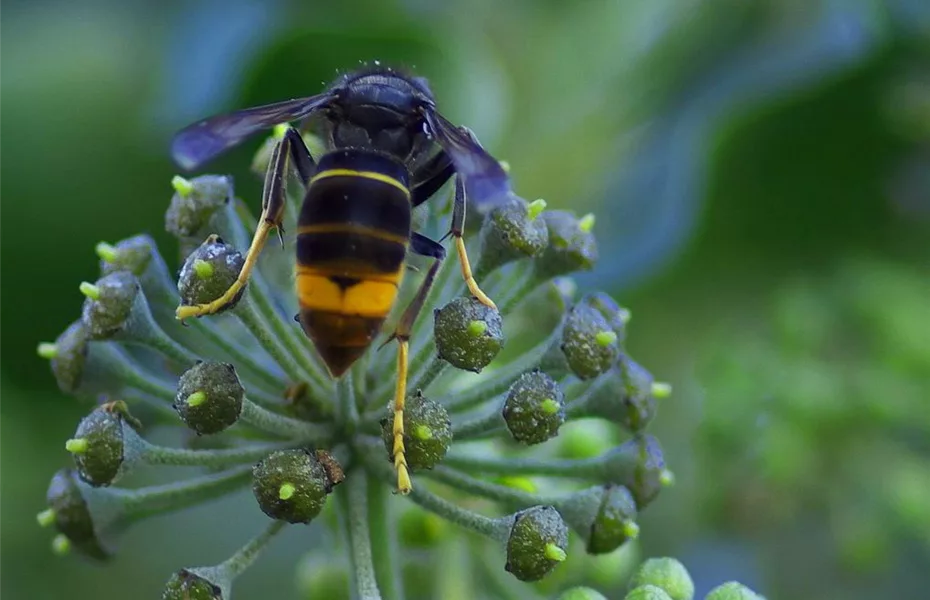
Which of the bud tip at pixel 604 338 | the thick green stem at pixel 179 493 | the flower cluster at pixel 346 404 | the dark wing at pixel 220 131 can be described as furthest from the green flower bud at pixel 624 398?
the dark wing at pixel 220 131

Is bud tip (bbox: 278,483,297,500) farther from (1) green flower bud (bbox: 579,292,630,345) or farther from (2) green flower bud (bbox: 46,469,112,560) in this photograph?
(1) green flower bud (bbox: 579,292,630,345)

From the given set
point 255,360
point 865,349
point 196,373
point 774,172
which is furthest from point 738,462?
point 196,373

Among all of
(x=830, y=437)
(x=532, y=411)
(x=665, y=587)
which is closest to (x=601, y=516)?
(x=665, y=587)

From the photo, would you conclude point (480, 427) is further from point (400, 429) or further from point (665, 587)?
point (665, 587)

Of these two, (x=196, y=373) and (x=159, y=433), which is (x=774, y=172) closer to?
Answer: (x=159, y=433)

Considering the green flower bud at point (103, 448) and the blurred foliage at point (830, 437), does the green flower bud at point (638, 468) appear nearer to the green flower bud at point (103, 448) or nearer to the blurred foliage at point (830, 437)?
the green flower bud at point (103, 448)

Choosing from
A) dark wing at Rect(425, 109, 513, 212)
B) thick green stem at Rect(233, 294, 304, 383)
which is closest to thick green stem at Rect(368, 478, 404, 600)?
thick green stem at Rect(233, 294, 304, 383)
